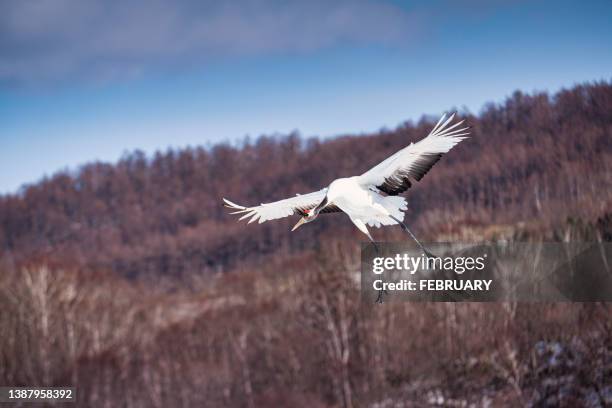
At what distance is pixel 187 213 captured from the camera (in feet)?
429

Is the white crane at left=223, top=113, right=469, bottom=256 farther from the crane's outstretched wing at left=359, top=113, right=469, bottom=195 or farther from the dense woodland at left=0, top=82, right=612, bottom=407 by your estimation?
the dense woodland at left=0, top=82, right=612, bottom=407

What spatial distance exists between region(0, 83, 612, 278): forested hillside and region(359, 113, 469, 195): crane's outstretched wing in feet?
11.5

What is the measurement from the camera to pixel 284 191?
9806cm

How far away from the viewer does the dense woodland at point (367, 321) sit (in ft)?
107

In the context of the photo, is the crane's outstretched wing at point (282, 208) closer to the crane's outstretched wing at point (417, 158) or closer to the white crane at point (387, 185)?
the white crane at point (387, 185)

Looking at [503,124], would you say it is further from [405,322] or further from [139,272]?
[139,272]

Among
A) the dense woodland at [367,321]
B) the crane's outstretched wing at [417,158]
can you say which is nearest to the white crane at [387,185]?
the crane's outstretched wing at [417,158]

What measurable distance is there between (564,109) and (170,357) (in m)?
30.9

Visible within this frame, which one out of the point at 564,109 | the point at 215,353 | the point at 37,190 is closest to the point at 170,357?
the point at 215,353

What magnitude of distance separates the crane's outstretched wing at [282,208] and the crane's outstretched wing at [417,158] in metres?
0.80

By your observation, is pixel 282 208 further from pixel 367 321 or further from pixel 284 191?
pixel 284 191

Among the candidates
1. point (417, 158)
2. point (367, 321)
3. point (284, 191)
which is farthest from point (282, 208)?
point (284, 191)

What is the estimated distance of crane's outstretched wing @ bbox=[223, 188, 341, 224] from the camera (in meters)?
10.3

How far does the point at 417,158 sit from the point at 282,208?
1995 millimetres
